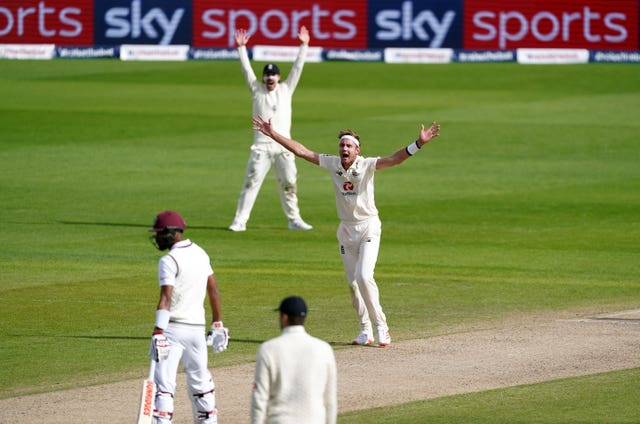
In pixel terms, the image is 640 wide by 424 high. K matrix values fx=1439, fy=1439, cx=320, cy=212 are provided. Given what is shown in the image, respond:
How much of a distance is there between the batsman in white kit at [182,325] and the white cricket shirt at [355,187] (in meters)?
3.95

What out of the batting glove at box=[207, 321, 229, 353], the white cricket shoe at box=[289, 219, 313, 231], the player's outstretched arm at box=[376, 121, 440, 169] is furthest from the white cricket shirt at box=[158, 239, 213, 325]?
the white cricket shoe at box=[289, 219, 313, 231]

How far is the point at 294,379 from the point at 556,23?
4020cm

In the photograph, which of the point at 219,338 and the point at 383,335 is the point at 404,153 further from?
the point at 219,338

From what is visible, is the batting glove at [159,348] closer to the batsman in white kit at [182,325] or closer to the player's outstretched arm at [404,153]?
the batsman in white kit at [182,325]

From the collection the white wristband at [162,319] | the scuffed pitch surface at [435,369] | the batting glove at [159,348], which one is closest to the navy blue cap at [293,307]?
the batting glove at [159,348]

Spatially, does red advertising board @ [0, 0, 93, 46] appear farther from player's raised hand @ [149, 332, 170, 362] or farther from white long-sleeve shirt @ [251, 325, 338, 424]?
white long-sleeve shirt @ [251, 325, 338, 424]

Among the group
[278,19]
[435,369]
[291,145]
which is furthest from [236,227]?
[278,19]

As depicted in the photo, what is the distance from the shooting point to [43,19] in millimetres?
48156

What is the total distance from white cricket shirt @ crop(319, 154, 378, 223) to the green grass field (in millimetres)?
1407

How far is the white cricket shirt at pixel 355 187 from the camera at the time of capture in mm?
15094

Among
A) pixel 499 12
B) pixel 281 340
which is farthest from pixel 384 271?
pixel 499 12

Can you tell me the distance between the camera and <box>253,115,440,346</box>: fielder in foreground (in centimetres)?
1495

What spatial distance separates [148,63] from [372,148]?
18028 mm

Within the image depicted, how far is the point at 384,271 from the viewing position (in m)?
20.2
